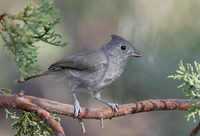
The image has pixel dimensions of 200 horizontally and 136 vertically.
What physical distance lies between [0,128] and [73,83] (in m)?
2.82

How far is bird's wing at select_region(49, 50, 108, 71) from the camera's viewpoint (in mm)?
3713

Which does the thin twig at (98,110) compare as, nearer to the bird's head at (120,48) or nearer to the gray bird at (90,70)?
the gray bird at (90,70)

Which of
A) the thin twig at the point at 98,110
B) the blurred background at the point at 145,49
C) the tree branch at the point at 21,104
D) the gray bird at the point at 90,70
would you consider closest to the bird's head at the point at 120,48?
the gray bird at the point at 90,70

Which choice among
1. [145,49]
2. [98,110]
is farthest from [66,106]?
[145,49]

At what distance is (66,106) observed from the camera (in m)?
2.25

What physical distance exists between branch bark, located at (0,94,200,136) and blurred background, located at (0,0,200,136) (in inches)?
54.9

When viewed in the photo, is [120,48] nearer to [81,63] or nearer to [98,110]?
[81,63]

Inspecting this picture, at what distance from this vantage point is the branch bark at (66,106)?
1.99 metres

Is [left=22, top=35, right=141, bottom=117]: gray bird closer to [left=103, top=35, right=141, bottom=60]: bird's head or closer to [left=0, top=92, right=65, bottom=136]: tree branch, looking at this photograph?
[left=103, top=35, right=141, bottom=60]: bird's head

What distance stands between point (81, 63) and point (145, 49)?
2.74 feet

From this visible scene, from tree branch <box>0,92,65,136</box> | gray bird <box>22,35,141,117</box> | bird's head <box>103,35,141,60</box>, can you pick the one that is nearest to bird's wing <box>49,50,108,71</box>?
gray bird <box>22,35,141,117</box>

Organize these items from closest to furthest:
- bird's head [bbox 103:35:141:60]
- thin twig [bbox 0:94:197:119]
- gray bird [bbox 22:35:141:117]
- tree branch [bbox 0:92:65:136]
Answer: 1. tree branch [bbox 0:92:65:136]
2. thin twig [bbox 0:94:197:119]
3. gray bird [bbox 22:35:141:117]
4. bird's head [bbox 103:35:141:60]

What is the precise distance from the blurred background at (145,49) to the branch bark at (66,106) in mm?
1394

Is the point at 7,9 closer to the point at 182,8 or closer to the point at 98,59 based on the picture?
the point at 98,59
